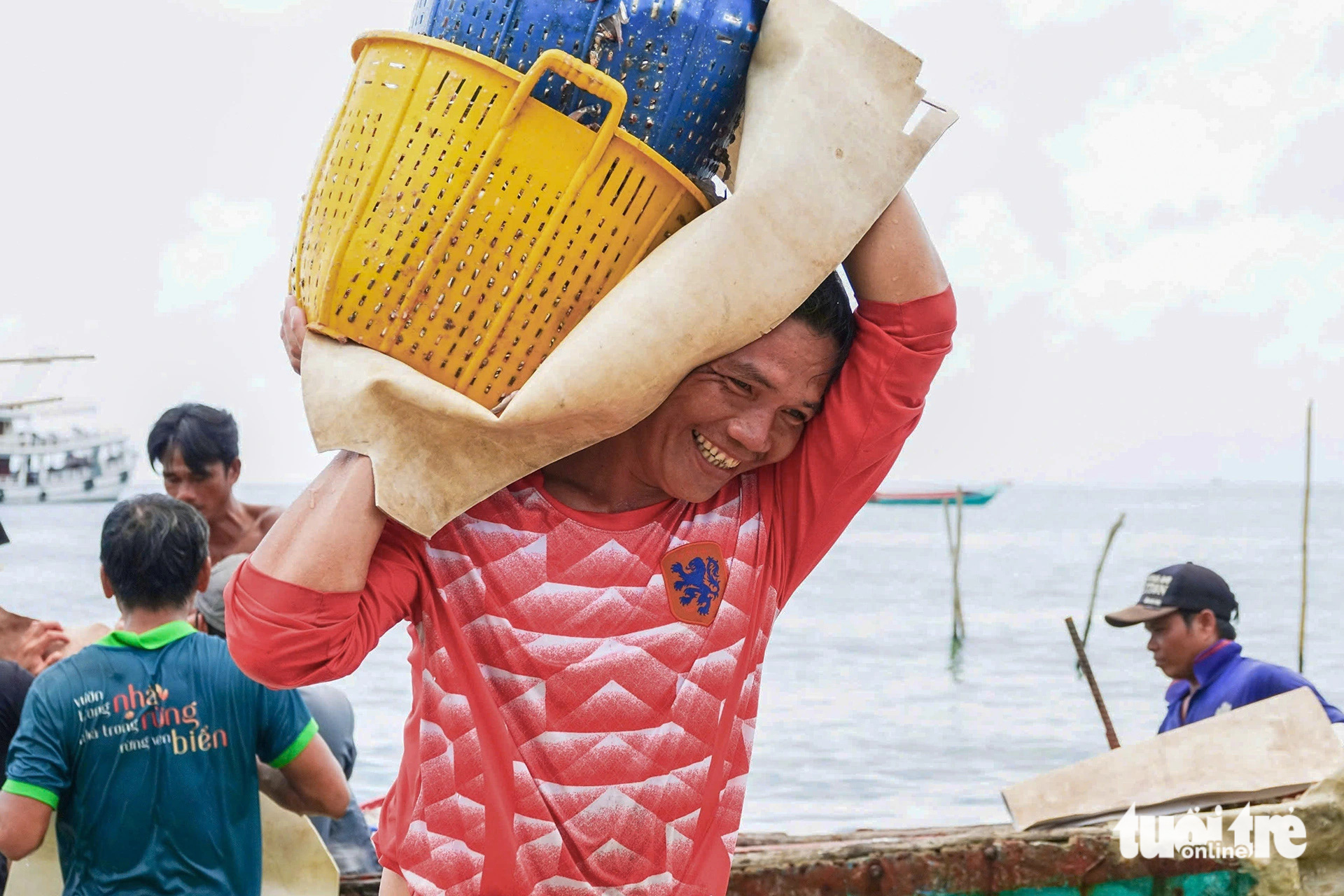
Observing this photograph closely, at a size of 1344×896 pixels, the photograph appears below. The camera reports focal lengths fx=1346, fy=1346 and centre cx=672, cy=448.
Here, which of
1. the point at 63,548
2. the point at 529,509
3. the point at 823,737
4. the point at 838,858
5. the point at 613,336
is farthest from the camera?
the point at 63,548

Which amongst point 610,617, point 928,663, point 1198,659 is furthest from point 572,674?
point 928,663

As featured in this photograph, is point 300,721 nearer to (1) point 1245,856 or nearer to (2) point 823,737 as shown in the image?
(1) point 1245,856

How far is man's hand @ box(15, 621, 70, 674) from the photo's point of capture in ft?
11.2

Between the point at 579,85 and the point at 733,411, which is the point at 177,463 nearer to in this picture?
the point at 733,411

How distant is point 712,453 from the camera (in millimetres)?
1829

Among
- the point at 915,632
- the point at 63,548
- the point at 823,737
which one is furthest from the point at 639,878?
the point at 63,548

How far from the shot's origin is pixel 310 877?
11.1 ft

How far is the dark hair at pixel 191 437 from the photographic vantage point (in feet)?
14.1

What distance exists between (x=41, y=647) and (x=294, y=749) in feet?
2.63

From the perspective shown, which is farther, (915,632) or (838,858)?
(915,632)

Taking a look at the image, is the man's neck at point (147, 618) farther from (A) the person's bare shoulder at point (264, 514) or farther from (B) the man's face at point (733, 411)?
(B) the man's face at point (733, 411)

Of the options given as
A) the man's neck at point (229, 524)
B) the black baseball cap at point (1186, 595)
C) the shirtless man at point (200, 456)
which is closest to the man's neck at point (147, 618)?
the shirtless man at point (200, 456)

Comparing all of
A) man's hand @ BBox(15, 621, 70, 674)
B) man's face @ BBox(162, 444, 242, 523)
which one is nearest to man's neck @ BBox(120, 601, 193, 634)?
man's hand @ BBox(15, 621, 70, 674)

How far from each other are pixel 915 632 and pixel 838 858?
20580mm
